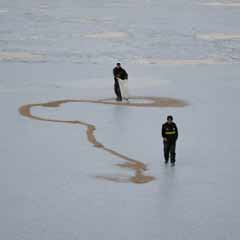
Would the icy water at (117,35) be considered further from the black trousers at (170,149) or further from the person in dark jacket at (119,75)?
the black trousers at (170,149)

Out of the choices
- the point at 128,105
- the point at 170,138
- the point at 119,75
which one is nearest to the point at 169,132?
the point at 170,138

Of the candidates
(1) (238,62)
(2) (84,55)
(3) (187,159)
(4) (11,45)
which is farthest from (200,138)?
(4) (11,45)

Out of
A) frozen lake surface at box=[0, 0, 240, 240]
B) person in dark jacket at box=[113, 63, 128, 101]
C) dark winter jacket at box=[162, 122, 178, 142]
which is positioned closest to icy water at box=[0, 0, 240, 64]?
frozen lake surface at box=[0, 0, 240, 240]

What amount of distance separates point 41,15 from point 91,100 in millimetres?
27540

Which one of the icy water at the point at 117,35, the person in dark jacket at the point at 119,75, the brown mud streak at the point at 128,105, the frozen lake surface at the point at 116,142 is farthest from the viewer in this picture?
the icy water at the point at 117,35

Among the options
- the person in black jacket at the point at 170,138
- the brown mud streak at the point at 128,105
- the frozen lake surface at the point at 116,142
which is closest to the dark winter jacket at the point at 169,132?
the person in black jacket at the point at 170,138

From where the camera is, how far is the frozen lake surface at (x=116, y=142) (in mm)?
8836

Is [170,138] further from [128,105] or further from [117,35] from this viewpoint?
[117,35]

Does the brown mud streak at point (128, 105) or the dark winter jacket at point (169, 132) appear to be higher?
the dark winter jacket at point (169, 132)

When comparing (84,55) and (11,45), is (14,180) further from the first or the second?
(11,45)

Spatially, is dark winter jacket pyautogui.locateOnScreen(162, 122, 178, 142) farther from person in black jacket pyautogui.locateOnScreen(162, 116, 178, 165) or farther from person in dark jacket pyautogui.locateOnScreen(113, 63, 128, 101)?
person in dark jacket pyautogui.locateOnScreen(113, 63, 128, 101)

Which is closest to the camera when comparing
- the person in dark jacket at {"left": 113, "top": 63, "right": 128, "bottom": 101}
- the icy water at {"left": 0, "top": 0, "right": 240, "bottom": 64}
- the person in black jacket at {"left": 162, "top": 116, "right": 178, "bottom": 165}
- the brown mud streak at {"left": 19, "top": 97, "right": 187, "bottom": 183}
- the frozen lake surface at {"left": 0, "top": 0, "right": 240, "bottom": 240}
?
the frozen lake surface at {"left": 0, "top": 0, "right": 240, "bottom": 240}

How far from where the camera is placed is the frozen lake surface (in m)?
8.84

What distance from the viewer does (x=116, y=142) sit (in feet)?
43.2
